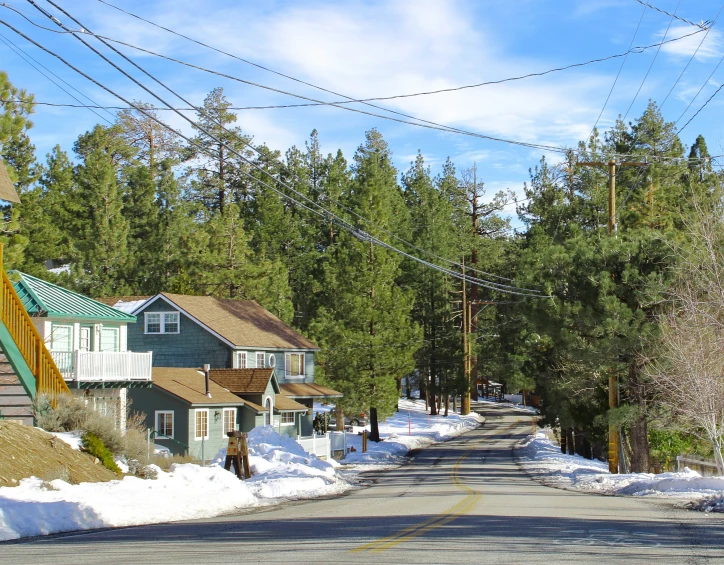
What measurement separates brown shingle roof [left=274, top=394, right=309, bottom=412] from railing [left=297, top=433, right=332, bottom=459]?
1.87 metres

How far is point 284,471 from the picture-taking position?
90.1ft

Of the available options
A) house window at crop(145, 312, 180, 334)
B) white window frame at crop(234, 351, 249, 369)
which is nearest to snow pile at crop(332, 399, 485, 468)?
white window frame at crop(234, 351, 249, 369)

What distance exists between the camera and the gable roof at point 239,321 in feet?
150

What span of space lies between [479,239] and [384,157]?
1324 cm

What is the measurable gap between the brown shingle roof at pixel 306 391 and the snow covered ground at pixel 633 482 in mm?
12059

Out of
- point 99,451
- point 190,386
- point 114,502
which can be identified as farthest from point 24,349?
point 190,386

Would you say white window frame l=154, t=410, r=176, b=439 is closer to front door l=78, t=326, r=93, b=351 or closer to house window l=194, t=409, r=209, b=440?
house window l=194, t=409, r=209, b=440

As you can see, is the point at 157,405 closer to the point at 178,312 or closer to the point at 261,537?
the point at 178,312

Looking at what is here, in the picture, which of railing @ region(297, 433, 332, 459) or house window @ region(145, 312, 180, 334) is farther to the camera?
house window @ region(145, 312, 180, 334)

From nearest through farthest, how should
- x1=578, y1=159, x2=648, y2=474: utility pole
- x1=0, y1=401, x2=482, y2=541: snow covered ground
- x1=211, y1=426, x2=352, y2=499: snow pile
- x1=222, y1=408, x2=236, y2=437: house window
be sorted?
x1=0, y1=401, x2=482, y2=541: snow covered ground
x1=211, y1=426, x2=352, y2=499: snow pile
x1=578, y1=159, x2=648, y2=474: utility pole
x1=222, y1=408, x2=236, y2=437: house window

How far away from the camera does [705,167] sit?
55.9 metres

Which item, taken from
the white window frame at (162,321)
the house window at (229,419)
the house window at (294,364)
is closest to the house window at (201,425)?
the house window at (229,419)

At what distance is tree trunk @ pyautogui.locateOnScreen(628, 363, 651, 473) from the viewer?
2950cm

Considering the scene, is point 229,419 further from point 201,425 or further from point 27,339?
point 27,339
